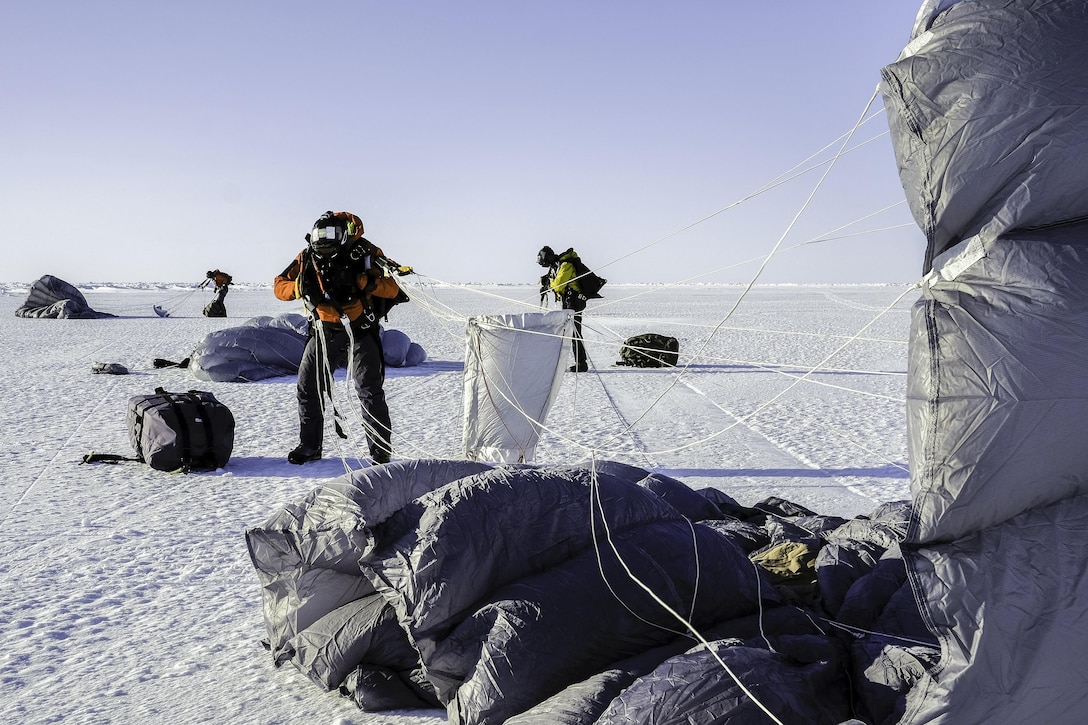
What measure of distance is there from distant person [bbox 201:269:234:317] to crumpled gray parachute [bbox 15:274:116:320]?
2.62 meters

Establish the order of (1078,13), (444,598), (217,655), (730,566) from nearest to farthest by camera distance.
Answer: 1. (1078,13)
2. (444,598)
3. (730,566)
4. (217,655)

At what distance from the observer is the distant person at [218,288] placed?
765 inches

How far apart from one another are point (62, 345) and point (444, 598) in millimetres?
13449

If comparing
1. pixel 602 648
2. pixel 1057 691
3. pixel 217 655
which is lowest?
pixel 217 655

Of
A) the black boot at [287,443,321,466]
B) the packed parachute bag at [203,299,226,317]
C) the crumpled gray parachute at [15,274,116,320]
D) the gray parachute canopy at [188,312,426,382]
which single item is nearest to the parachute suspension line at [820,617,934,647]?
the black boot at [287,443,321,466]

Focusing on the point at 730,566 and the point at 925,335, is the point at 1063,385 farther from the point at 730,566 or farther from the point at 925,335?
the point at 730,566

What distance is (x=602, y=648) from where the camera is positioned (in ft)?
7.36

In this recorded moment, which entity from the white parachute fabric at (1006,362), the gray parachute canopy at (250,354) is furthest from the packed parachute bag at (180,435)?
the white parachute fabric at (1006,362)

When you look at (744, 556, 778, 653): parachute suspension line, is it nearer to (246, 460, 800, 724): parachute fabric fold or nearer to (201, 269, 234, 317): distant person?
(246, 460, 800, 724): parachute fabric fold

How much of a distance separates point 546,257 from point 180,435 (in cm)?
539

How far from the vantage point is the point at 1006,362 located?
166 cm

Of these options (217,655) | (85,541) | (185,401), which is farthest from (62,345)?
(217,655)

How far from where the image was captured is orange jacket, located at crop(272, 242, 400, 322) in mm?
4953

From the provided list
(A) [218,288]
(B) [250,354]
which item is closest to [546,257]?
(B) [250,354]
